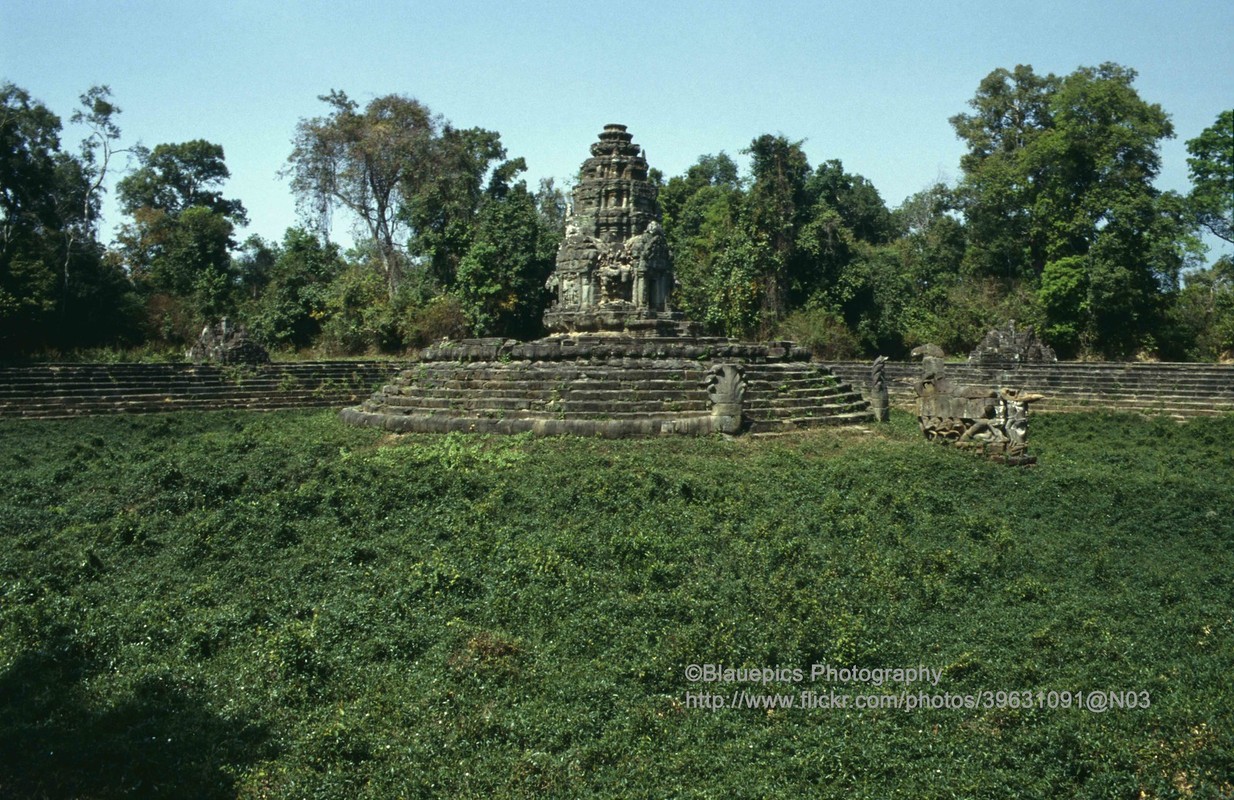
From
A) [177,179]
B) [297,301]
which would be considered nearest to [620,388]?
[297,301]

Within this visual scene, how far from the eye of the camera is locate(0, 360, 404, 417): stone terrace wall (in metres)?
20.1

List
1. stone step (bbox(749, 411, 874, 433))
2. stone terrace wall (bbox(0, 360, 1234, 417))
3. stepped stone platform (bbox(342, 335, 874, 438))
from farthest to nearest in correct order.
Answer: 1. stone terrace wall (bbox(0, 360, 1234, 417))
2. stone step (bbox(749, 411, 874, 433))
3. stepped stone platform (bbox(342, 335, 874, 438))

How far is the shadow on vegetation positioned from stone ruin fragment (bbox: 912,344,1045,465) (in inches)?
406

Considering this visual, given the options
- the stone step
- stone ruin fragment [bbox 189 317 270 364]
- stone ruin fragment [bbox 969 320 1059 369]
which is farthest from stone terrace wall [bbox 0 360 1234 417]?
the stone step

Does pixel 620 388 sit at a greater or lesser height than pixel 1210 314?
lesser

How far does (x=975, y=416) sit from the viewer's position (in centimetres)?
1361

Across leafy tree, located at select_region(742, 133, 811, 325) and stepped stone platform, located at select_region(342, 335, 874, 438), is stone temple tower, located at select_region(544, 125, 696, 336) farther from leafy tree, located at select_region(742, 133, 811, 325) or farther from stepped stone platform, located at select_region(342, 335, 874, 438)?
leafy tree, located at select_region(742, 133, 811, 325)

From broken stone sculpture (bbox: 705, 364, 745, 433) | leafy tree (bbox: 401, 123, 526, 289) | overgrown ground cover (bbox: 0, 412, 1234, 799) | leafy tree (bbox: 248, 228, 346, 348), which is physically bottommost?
overgrown ground cover (bbox: 0, 412, 1234, 799)

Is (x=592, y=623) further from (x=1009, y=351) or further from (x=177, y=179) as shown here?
(x=177, y=179)

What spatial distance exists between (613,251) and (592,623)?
14.2m

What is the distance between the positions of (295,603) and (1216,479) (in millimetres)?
11042

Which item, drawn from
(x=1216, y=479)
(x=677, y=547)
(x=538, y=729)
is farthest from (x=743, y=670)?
(x=1216, y=479)

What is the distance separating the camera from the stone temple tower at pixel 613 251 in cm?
2022

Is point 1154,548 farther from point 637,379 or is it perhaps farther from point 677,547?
point 637,379
